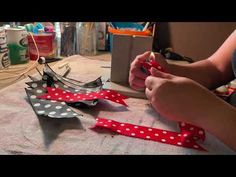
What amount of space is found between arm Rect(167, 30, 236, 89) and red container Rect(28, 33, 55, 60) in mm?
576

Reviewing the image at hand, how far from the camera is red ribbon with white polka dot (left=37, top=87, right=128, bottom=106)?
27.0 inches

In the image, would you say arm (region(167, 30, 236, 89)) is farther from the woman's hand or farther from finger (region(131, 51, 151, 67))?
the woman's hand

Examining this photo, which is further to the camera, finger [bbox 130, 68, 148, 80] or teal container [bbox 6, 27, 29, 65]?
teal container [bbox 6, 27, 29, 65]

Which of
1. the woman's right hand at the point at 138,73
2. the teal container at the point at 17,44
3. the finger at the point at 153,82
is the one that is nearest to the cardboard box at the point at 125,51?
the woman's right hand at the point at 138,73

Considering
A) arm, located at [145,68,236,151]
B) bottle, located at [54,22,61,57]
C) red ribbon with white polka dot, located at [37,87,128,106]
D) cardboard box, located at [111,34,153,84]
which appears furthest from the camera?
bottle, located at [54,22,61,57]

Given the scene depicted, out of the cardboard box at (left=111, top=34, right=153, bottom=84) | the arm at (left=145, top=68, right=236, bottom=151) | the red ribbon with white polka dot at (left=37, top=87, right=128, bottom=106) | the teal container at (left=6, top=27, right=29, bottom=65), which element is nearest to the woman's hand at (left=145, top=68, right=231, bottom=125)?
the arm at (left=145, top=68, right=236, bottom=151)

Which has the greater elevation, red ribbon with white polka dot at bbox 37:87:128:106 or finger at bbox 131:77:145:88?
finger at bbox 131:77:145:88

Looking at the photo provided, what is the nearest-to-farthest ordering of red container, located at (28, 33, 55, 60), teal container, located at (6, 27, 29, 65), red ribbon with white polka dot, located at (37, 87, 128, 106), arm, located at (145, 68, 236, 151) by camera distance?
arm, located at (145, 68, 236, 151) < red ribbon with white polka dot, located at (37, 87, 128, 106) < teal container, located at (6, 27, 29, 65) < red container, located at (28, 33, 55, 60)

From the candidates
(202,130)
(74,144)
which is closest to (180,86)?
(202,130)

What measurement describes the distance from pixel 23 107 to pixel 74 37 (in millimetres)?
706

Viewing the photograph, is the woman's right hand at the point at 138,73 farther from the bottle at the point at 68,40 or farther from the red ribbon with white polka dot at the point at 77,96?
the bottle at the point at 68,40
